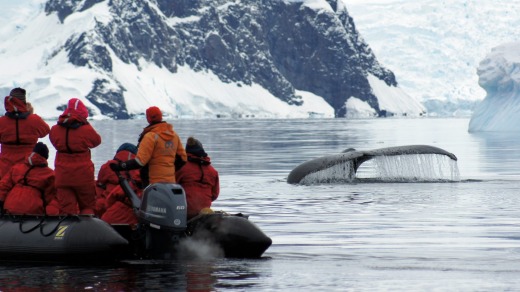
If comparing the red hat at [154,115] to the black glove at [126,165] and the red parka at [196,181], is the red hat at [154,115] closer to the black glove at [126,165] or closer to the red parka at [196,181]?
the black glove at [126,165]

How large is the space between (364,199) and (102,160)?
2297 cm

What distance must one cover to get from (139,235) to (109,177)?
1.72m

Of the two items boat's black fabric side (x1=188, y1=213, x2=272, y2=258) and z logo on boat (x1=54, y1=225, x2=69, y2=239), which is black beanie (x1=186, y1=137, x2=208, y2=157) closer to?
boat's black fabric side (x1=188, y1=213, x2=272, y2=258)

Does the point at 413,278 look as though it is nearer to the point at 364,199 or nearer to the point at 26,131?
the point at 26,131

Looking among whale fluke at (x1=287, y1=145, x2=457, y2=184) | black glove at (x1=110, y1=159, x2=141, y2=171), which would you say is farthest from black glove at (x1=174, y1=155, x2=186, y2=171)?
whale fluke at (x1=287, y1=145, x2=457, y2=184)

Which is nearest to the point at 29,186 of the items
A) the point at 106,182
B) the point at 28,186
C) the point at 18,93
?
the point at 28,186

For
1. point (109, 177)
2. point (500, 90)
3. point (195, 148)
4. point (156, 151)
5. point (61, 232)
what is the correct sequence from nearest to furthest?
point (61, 232), point (156, 151), point (195, 148), point (109, 177), point (500, 90)

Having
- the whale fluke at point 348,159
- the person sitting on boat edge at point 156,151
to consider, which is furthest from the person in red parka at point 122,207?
the whale fluke at point 348,159

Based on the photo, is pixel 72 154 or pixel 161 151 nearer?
pixel 161 151

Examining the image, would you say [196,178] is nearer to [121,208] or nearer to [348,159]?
[121,208]

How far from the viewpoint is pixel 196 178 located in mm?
18531

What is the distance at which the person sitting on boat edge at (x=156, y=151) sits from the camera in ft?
57.2

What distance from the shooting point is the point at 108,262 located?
17.5m

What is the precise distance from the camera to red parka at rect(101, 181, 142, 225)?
59.7 feet
